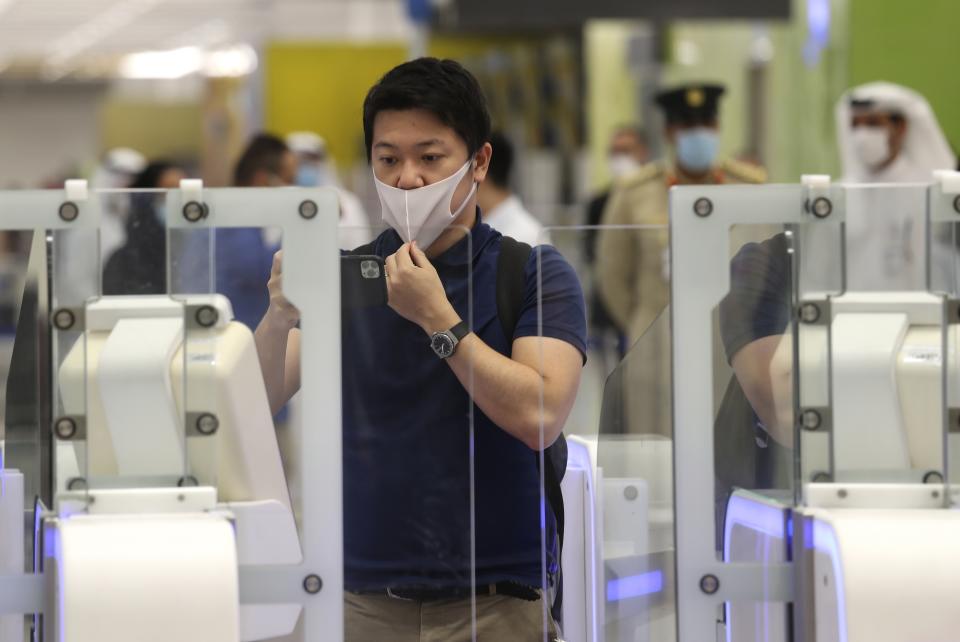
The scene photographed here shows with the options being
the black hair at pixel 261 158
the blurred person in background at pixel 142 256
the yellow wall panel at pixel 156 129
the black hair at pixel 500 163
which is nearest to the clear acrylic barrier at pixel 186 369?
the blurred person in background at pixel 142 256

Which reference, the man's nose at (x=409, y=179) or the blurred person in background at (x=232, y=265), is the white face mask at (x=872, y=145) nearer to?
the man's nose at (x=409, y=179)

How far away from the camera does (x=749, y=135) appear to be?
49.1ft

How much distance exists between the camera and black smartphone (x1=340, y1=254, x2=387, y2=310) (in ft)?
7.81

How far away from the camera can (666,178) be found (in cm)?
661

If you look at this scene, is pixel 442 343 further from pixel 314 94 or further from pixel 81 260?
pixel 314 94

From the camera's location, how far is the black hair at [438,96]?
251cm

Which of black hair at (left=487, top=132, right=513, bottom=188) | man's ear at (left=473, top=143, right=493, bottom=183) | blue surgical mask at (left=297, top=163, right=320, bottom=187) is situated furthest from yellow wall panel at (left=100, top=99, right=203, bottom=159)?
man's ear at (left=473, top=143, right=493, bottom=183)

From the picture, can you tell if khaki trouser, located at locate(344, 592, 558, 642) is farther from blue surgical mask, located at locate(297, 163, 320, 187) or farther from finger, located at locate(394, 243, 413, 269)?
blue surgical mask, located at locate(297, 163, 320, 187)

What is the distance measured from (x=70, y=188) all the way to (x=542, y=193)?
486 inches

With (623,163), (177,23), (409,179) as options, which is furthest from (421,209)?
(177,23)

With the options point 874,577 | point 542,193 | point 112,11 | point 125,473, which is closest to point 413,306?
point 125,473

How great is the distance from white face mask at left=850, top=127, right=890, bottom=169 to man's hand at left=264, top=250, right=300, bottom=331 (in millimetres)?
4209

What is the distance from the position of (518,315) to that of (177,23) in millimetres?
22384

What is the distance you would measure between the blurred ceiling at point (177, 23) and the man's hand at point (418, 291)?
18.3 m
